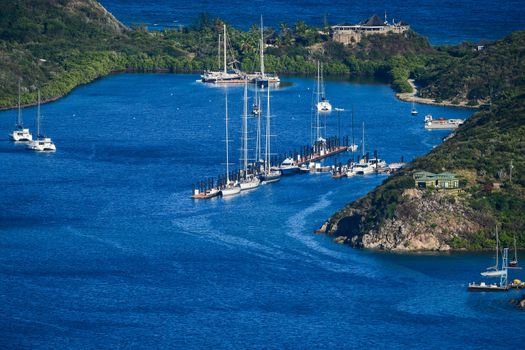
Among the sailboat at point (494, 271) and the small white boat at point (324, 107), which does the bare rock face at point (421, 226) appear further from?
the small white boat at point (324, 107)

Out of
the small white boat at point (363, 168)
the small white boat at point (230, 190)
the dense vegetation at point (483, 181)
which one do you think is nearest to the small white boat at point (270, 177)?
the small white boat at point (230, 190)

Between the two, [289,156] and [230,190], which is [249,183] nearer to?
[230,190]

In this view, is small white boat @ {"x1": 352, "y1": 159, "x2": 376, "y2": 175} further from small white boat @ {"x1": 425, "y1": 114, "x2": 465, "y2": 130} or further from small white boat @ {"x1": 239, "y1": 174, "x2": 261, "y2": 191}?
small white boat @ {"x1": 425, "y1": 114, "x2": 465, "y2": 130}

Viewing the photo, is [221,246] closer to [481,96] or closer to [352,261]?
[352,261]

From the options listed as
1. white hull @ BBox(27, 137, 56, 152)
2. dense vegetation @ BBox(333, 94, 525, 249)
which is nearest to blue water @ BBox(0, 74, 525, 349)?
white hull @ BBox(27, 137, 56, 152)

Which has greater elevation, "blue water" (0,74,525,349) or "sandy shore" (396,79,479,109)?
"sandy shore" (396,79,479,109)

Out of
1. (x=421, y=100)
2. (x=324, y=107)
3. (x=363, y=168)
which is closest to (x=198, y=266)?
(x=363, y=168)
